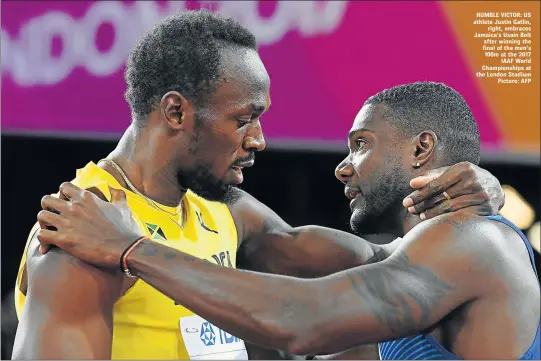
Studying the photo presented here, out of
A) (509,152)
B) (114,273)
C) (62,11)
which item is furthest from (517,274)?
(62,11)

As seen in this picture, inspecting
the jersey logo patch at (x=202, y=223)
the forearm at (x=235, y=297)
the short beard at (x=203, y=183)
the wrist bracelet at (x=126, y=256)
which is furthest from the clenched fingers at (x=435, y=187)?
the wrist bracelet at (x=126, y=256)

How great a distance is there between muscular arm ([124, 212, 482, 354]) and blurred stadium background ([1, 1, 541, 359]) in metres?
2.96

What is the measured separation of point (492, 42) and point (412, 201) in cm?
284

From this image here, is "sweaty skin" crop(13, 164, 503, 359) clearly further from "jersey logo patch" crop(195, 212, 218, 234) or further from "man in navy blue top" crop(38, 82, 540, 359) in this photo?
"jersey logo patch" crop(195, 212, 218, 234)

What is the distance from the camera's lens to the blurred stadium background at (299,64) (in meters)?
5.15

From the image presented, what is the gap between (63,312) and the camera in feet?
7.56

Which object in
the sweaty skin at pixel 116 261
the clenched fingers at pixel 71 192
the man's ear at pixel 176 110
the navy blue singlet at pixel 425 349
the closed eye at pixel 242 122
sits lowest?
the navy blue singlet at pixel 425 349

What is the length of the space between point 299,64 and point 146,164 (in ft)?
9.03

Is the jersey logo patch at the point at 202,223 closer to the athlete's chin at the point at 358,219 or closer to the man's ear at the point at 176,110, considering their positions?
the man's ear at the point at 176,110

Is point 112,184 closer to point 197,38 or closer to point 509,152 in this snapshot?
point 197,38

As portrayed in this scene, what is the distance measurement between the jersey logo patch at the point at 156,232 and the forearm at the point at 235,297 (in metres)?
0.38

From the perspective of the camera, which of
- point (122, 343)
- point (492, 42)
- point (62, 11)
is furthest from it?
point (62, 11)

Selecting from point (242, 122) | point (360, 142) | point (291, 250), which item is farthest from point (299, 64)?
point (242, 122)

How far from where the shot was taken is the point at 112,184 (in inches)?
104
